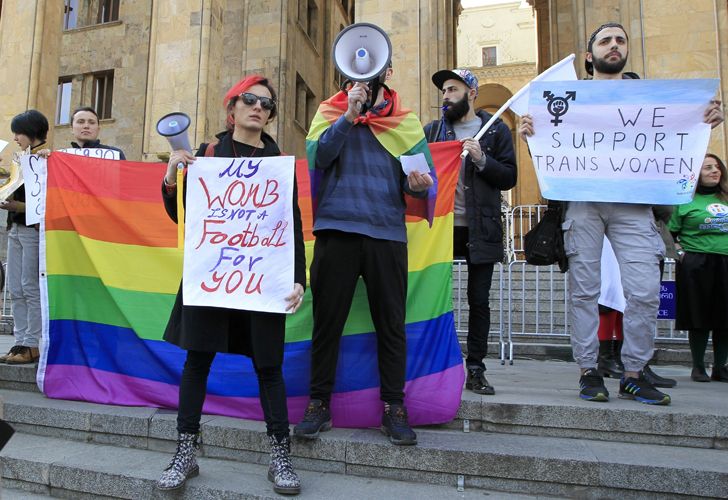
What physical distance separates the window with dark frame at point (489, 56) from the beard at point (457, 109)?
50.3 meters

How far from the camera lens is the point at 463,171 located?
4.03 meters

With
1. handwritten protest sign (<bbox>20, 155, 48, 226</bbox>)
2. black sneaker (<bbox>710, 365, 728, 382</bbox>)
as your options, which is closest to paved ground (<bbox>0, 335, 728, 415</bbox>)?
black sneaker (<bbox>710, 365, 728, 382</bbox>)

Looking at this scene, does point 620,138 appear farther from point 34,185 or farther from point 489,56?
point 489,56

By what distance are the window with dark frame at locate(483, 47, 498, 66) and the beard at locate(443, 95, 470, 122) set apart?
165 feet

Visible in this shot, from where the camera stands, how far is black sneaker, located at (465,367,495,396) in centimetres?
370

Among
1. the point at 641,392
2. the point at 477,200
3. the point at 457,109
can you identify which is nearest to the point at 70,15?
the point at 457,109

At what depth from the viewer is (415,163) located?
311 centimetres

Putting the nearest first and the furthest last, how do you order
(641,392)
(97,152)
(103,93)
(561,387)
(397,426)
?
(397,426)
(641,392)
(561,387)
(97,152)
(103,93)

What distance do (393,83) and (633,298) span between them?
27.3 ft

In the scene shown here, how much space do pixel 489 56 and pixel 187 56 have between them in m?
43.8

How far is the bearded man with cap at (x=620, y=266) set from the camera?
3566 millimetres

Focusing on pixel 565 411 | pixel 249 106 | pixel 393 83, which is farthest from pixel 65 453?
pixel 393 83

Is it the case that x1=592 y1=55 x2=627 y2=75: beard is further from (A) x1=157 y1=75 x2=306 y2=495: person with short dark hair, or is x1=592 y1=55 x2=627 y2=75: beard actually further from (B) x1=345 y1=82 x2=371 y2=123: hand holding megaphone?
(A) x1=157 y1=75 x2=306 y2=495: person with short dark hair

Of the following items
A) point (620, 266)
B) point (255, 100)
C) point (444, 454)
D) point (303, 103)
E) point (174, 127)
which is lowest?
point (444, 454)
